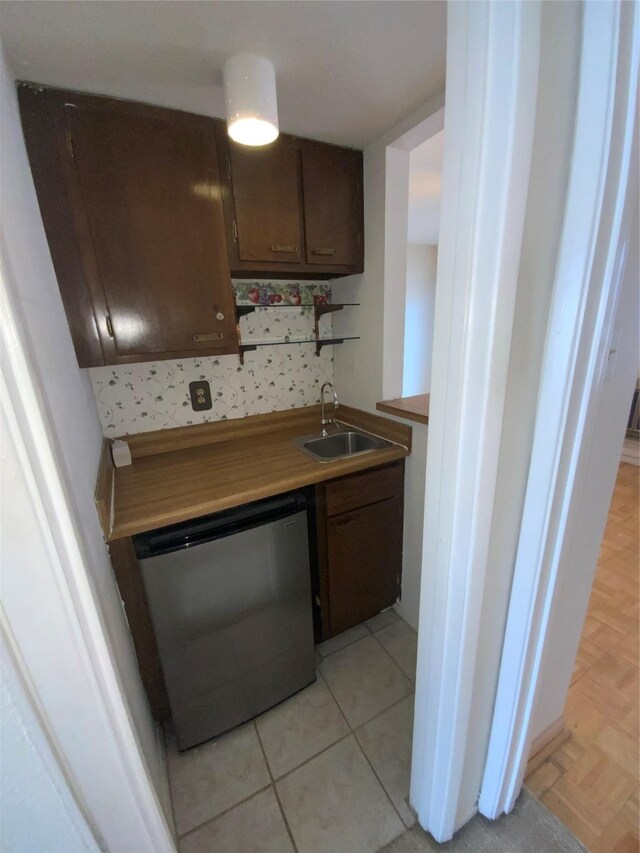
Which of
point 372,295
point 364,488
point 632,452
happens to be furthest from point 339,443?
point 632,452

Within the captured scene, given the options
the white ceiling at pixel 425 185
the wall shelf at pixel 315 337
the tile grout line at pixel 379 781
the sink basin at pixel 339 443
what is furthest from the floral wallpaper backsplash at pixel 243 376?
the tile grout line at pixel 379 781

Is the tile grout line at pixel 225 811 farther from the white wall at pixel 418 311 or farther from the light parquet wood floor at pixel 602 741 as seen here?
the white wall at pixel 418 311

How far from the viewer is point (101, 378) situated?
141 cm

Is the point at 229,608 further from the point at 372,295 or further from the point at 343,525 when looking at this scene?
the point at 372,295

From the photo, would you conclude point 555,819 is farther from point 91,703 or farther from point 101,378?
point 101,378

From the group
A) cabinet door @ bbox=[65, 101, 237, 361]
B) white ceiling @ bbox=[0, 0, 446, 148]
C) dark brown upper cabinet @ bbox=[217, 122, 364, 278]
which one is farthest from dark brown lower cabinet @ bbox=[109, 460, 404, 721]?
white ceiling @ bbox=[0, 0, 446, 148]

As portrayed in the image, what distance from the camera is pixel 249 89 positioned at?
93cm

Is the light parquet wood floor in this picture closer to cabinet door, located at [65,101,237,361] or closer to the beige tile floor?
the beige tile floor

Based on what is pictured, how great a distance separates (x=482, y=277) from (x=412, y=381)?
4478 millimetres

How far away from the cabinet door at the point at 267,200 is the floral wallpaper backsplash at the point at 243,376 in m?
0.31

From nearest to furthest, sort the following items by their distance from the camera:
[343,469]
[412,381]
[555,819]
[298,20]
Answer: [298,20], [555,819], [343,469], [412,381]

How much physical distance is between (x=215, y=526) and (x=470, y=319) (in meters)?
0.94

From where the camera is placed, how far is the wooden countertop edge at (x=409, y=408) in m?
1.34

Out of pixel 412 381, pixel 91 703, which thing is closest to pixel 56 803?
pixel 91 703
